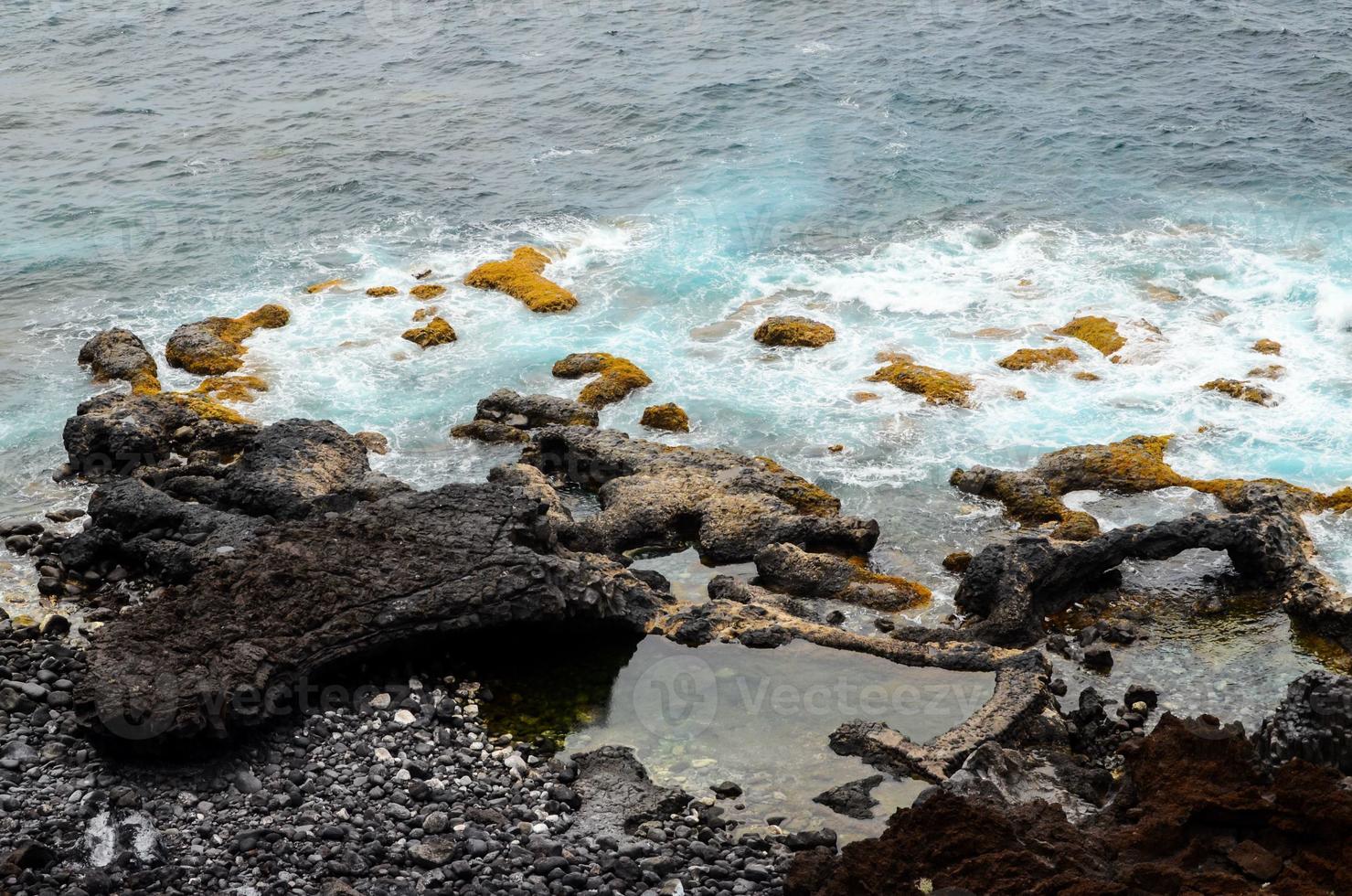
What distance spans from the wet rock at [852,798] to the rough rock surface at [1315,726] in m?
6.02

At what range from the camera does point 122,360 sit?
37.3m

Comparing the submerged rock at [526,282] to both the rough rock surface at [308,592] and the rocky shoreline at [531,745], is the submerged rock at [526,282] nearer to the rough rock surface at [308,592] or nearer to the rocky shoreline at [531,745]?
the rocky shoreline at [531,745]

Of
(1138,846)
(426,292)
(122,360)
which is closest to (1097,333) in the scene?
(426,292)

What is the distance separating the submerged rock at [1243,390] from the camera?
110ft

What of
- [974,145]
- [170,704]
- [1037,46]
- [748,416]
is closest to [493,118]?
[974,145]

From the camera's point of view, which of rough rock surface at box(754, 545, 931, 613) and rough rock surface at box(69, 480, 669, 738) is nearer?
rough rock surface at box(69, 480, 669, 738)

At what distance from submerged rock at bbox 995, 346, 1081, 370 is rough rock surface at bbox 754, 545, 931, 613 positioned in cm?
1152

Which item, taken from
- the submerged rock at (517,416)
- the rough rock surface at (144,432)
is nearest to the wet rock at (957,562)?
the submerged rock at (517,416)

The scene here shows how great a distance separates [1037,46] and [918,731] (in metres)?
49.7

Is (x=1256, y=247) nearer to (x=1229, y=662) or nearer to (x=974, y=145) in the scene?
(x=974, y=145)

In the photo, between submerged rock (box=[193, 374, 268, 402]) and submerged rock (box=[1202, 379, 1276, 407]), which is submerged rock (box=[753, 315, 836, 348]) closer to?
submerged rock (box=[1202, 379, 1276, 407])

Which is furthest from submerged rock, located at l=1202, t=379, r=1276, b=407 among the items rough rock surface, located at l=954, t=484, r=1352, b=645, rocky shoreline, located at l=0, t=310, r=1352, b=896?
rough rock surface, located at l=954, t=484, r=1352, b=645

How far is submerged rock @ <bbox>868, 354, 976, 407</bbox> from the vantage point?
3438cm

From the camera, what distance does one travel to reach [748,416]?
112 ft
